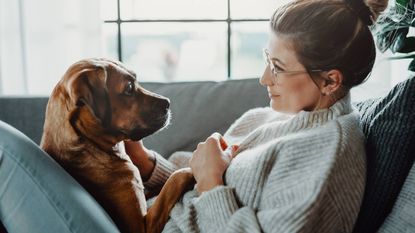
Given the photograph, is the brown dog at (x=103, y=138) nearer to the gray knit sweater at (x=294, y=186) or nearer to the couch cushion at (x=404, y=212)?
the gray knit sweater at (x=294, y=186)

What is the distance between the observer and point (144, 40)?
314 centimetres

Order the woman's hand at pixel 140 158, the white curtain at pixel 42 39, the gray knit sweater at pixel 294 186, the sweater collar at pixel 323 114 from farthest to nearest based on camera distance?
1. the white curtain at pixel 42 39
2. the woman's hand at pixel 140 158
3. the sweater collar at pixel 323 114
4. the gray knit sweater at pixel 294 186

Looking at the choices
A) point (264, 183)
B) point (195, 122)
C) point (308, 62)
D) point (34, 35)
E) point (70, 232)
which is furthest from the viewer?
point (34, 35)

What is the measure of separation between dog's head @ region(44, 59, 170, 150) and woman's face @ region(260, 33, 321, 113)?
0.32 metres

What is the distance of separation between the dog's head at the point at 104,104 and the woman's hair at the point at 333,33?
42 cm

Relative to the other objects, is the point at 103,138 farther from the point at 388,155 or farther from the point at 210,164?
the point at 388,155

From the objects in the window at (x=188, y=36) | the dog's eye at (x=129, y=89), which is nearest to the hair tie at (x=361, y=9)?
the dog's eye at (x=129, y=89)

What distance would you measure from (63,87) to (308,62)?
62 cm


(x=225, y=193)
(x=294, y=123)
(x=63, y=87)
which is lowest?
(x=225, y=193)

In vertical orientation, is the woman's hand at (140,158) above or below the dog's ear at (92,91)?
below

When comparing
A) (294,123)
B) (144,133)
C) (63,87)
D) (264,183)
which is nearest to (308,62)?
(294,123)

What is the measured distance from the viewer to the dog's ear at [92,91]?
1308mm

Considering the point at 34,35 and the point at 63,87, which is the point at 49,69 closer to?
the point at 34,35

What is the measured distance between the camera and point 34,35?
247 centimetres
